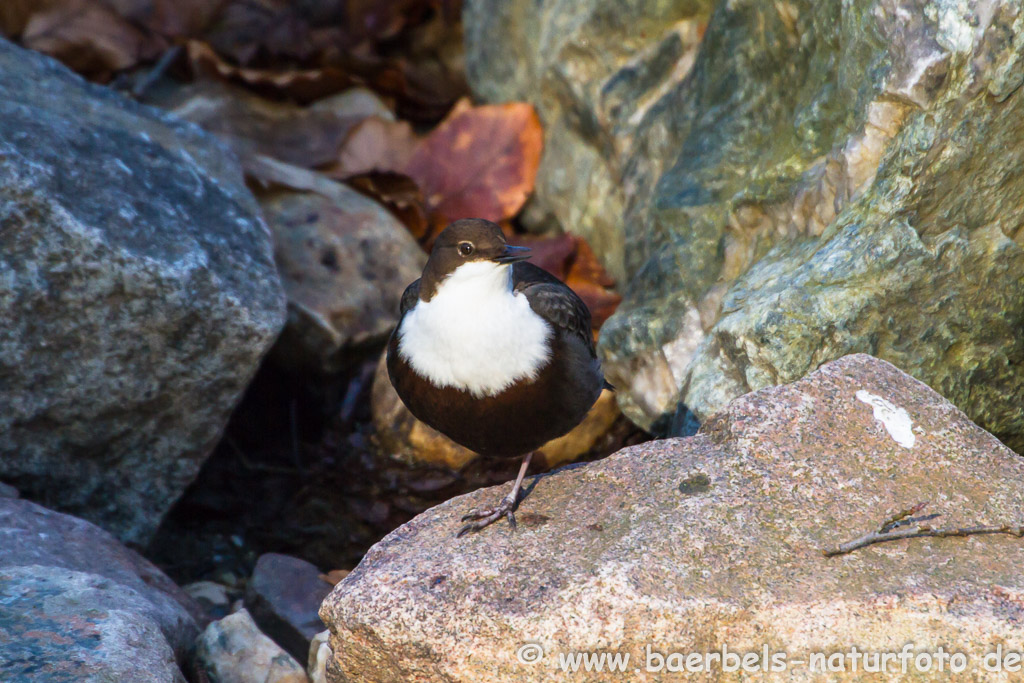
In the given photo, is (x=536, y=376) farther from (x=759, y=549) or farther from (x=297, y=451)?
(x=297, y=451)

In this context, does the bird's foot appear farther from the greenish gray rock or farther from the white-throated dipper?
the greenish gray rock

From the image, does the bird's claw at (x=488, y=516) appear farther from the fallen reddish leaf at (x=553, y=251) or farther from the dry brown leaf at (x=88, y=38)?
the dry brown leaf at (x=88, y=38)

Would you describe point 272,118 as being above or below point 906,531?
below

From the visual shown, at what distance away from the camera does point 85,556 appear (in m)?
3.23

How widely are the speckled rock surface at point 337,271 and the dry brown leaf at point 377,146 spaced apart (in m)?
0.37

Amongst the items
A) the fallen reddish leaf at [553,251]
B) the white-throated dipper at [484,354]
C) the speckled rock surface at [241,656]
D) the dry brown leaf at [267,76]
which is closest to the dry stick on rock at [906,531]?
the white-throated dipper at [484,354]

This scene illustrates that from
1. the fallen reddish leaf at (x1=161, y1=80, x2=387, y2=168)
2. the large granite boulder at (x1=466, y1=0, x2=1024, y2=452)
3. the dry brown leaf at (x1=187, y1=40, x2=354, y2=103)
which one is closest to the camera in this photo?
the large granite boulder at (x1=466, y1=0, x2=1024, y2=452)

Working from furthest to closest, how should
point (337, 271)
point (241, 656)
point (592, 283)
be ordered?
1. point (592, 283)
2. point (337, 271)
3. point (241, 656)

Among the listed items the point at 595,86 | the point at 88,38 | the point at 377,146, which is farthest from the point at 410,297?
the point at 88,38

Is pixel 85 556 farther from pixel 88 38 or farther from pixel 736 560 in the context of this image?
pixel 88 38

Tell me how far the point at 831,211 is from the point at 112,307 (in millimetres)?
2537

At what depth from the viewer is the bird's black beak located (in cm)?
328

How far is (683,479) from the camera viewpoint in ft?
8.87

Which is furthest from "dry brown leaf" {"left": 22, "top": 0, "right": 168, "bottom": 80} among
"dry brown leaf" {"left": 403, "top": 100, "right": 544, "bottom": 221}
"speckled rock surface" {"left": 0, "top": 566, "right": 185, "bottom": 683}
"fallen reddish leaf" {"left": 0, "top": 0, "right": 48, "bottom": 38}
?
"speckled rock surface" {"left": 0, "top": 566, "right": 185, "bottom": 683}
